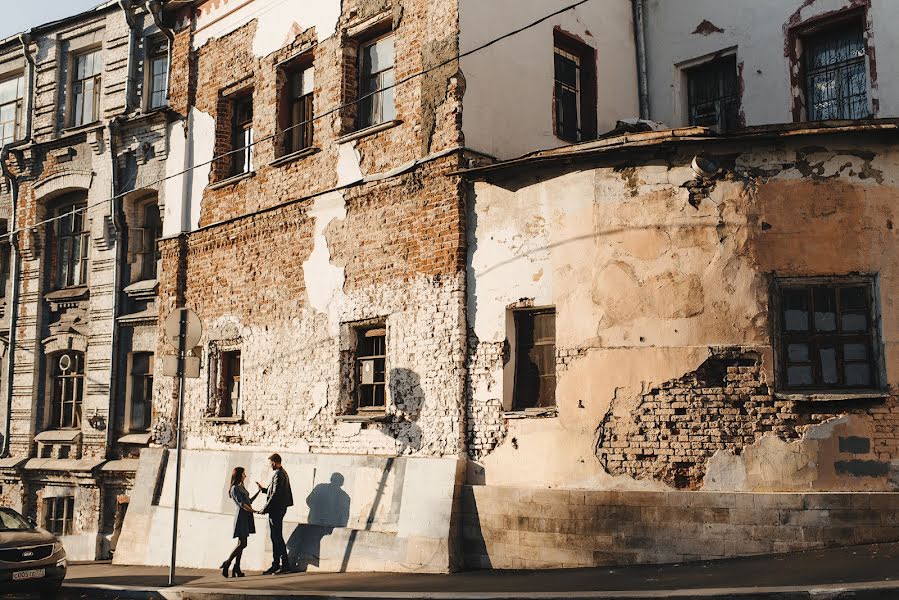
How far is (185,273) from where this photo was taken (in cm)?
1670

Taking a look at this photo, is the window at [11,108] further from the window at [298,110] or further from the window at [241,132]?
the window at [298,110]

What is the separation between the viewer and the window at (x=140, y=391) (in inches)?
704

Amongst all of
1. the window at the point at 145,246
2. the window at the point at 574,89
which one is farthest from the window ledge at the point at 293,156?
the window at the point at 145,246

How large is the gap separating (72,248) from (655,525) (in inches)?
564

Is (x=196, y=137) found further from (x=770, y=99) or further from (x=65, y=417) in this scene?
(x=770, y=99)

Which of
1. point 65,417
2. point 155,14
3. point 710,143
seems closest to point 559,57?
point 710,143

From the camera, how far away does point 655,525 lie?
1030 centimetres

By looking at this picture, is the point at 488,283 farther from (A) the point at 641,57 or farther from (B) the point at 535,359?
(A) the point at 641,57

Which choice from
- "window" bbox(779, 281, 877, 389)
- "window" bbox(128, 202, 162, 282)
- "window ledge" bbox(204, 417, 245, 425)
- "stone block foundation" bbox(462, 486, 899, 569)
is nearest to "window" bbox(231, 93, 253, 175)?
"window" bbox(128, 202, 162, 282)

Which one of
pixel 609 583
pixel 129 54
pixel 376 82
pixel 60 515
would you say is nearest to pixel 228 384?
pixel 60 515

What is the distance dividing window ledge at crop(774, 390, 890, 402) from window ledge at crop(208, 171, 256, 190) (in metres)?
9.21

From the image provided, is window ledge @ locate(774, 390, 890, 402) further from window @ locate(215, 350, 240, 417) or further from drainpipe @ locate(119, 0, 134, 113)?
drainpipe @ locate(119, 0, 134, 113)

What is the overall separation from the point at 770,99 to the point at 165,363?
9644mm

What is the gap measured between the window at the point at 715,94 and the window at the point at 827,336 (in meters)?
5.06
